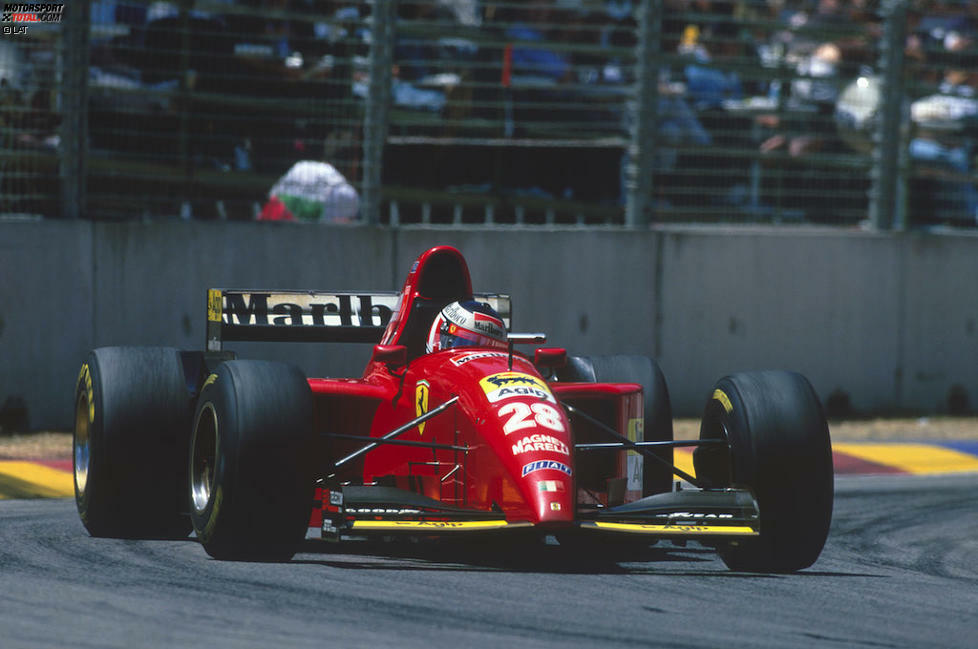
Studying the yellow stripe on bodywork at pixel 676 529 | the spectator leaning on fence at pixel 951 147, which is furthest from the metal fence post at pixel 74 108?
the spectator leaning on fence at pixel 951 147

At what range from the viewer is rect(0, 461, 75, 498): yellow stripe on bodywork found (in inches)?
353

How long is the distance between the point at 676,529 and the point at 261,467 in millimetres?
1501

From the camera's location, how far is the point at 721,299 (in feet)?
41.8

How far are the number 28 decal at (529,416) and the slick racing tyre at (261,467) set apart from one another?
2.37ft

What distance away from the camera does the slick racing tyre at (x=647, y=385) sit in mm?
7574

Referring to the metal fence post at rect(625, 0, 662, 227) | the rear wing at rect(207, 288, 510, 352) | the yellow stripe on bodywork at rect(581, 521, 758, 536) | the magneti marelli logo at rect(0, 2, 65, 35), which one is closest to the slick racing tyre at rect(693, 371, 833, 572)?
the yellow stripe on bodywork at rect(581, 521, 758, 536)

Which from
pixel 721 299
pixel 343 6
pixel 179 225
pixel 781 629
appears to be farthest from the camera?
pixel 721 299

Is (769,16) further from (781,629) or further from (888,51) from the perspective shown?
(781,629)

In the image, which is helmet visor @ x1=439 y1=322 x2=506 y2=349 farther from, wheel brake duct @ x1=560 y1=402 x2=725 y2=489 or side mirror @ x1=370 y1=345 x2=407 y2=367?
wheel brake duct @ x1=560 y1=402 x2=725 y2=489

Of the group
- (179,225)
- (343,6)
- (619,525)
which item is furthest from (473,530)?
(343,6)

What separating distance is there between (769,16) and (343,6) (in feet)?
11.6

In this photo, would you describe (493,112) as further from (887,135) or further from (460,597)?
(460,597)

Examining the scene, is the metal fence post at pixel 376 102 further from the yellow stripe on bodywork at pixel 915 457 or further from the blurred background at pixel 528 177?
the yellow stripe on bodywork at pixel 915 457

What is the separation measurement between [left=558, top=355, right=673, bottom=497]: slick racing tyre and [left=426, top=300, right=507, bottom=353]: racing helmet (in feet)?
2.20
